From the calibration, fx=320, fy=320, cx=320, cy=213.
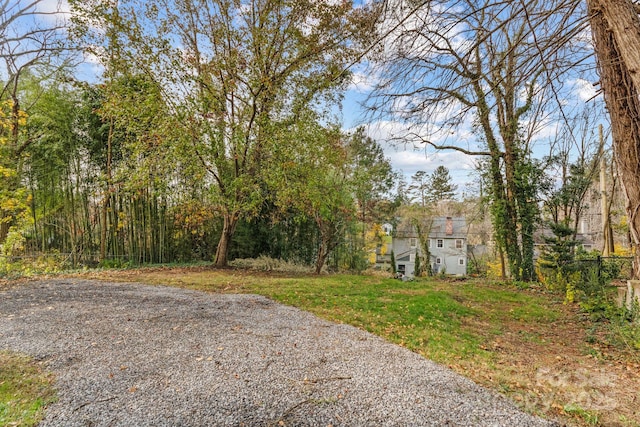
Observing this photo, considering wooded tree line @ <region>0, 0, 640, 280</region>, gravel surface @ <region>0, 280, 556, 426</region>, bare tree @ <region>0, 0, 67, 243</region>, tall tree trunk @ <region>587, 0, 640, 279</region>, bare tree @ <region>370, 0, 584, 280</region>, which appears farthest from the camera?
bare tree @ <region>0, 0, 67, 243</region>

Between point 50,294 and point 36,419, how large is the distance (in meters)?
3.15

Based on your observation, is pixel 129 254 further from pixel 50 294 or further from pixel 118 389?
pixel 118 389

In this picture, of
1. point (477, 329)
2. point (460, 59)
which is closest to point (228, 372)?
point (477, 329)

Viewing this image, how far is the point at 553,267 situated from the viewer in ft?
22.1

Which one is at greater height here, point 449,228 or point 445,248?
point 449,228

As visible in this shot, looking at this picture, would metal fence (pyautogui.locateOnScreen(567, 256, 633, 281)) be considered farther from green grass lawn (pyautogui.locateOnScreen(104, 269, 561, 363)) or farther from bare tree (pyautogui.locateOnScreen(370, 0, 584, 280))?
bare tree (pyautogui.locateOnScreen(370, 0, 584, 280))

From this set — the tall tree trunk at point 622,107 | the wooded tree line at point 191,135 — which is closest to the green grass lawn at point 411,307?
the tall tree trunk at point 622,107

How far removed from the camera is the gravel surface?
1670mm

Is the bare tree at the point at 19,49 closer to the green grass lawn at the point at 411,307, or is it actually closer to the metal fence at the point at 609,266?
the green grass lawn at the point at 411,307

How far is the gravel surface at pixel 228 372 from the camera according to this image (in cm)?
167

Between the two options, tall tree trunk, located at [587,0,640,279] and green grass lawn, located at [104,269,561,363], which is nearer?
tall tree trunk, located at [587,0,640,279]

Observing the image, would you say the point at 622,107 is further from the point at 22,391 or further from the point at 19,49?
the point at 19,49

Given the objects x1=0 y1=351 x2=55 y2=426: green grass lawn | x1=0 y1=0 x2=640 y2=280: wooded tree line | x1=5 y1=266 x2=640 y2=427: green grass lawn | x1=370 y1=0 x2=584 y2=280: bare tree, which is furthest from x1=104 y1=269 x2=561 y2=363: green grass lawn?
x1=0 y1=351 x2=55 y2=426: green grass lawn

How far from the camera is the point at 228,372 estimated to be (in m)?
2.12
